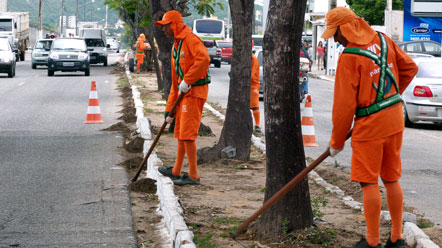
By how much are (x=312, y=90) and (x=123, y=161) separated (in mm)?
18302

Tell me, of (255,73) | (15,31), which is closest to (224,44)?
(15,31)

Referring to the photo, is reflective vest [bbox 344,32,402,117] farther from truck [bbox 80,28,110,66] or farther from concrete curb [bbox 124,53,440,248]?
truck [bbox 80,28,110,66]

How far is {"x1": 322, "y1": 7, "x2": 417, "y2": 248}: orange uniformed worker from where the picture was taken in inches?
213

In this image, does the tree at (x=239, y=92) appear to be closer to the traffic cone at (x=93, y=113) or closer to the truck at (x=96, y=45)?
the traffic cone at (x=93, y=113)

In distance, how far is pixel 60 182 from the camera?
9438 mm

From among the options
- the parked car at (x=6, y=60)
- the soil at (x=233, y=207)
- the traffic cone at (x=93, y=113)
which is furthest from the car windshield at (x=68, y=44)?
the soil at (x=233, y=207)

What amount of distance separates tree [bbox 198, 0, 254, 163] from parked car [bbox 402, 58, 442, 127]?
6331 millimetres

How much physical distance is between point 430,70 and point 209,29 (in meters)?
36.9

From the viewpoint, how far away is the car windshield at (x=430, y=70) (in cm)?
1655

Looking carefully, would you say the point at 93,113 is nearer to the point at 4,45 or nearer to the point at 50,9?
the point at 4,45

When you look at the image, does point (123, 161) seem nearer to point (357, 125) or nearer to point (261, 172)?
point (261, 172)

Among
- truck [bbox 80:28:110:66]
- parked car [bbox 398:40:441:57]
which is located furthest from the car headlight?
parked car [bbox 398:40:441:57]

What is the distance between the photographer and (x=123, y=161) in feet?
36.1

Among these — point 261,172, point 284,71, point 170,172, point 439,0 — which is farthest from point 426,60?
point 439,0
